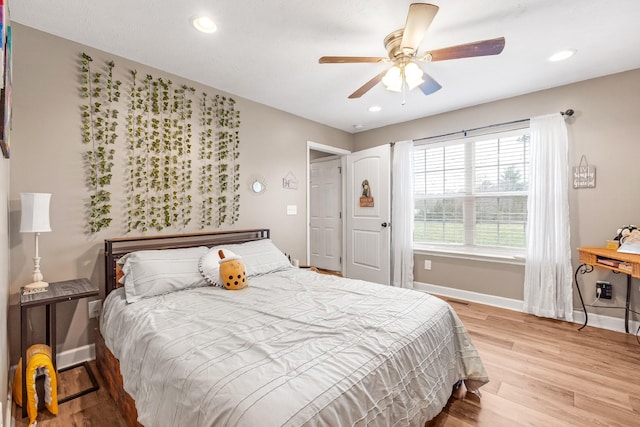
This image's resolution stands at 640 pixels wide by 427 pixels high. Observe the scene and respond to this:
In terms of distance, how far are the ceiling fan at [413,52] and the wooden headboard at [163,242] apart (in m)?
1.99

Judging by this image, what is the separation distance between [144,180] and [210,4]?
1.54m

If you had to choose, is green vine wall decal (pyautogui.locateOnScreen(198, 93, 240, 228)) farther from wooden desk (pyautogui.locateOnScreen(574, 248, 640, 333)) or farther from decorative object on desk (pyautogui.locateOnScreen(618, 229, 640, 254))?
decorative object on desk (pyautogui.locateOnScreen(618, 229, 640, 254))

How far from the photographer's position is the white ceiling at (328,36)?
6.18ft

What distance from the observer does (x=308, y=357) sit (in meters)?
1.23

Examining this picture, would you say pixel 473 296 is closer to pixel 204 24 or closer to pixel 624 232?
pixel 624 232

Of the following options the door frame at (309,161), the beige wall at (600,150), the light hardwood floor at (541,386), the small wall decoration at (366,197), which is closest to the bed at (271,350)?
the light hardwood floor at (541,386)

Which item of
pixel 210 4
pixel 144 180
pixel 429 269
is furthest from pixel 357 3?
pixel 429 269

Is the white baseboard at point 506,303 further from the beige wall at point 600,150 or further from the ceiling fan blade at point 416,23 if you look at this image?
the ceiling fan blade at point 416,23

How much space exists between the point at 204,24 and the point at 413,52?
147 centimetres

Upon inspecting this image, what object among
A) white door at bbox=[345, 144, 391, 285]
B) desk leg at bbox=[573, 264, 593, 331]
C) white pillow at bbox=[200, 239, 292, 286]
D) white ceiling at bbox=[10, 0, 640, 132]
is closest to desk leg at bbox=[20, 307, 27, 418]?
white pillow at bbox=[200, 239, 292, 286]

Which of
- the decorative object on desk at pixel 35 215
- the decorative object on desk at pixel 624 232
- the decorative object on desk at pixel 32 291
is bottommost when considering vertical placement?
the decorative object on desk at pixel 32 291

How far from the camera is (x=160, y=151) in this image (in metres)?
2.69

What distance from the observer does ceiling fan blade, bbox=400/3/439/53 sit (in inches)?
59.6

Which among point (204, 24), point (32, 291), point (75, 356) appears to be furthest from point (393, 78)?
point (75, 356)
